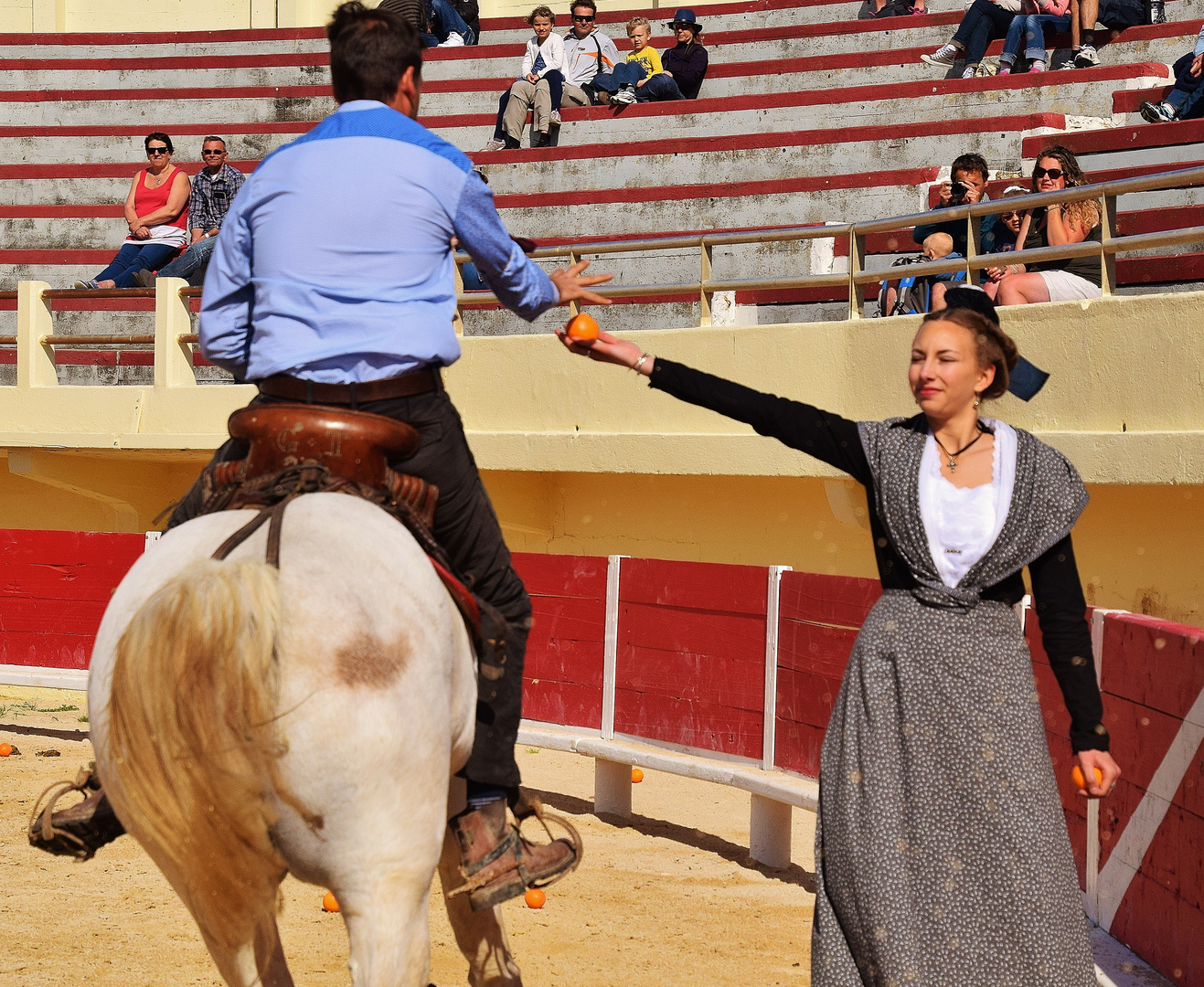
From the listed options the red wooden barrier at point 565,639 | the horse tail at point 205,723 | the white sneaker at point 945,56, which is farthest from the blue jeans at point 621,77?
the horse tail at point 205,723

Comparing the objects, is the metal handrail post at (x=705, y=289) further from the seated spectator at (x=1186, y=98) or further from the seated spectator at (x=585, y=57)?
the seated spectator at (x=585, y=57)

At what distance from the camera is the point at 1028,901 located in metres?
3.01

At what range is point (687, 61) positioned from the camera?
14.7m

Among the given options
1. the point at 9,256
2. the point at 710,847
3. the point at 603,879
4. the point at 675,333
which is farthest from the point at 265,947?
the point at 9,256

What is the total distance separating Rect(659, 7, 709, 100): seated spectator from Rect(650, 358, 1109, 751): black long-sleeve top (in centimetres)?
1194

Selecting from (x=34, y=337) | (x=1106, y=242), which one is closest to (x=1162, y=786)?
(x=1106, y=242)

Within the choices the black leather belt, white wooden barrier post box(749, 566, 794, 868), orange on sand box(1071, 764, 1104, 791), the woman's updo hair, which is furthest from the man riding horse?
white wooden barrier post box(749, 566, 794, 868)

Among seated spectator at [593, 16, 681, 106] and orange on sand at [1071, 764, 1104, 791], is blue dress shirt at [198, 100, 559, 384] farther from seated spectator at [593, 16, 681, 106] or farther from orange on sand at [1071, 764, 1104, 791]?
seated spectator at [593, 16, 681, 106]

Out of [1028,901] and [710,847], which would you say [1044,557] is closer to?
[1028,901]

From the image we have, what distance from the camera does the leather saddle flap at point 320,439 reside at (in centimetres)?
305

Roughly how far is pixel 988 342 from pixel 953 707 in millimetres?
785

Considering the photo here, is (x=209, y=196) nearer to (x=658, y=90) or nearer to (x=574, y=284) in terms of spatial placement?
(x=658, y=90)

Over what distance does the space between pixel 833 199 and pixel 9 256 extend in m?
8.73

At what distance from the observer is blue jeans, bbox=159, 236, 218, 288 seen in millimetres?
12016
